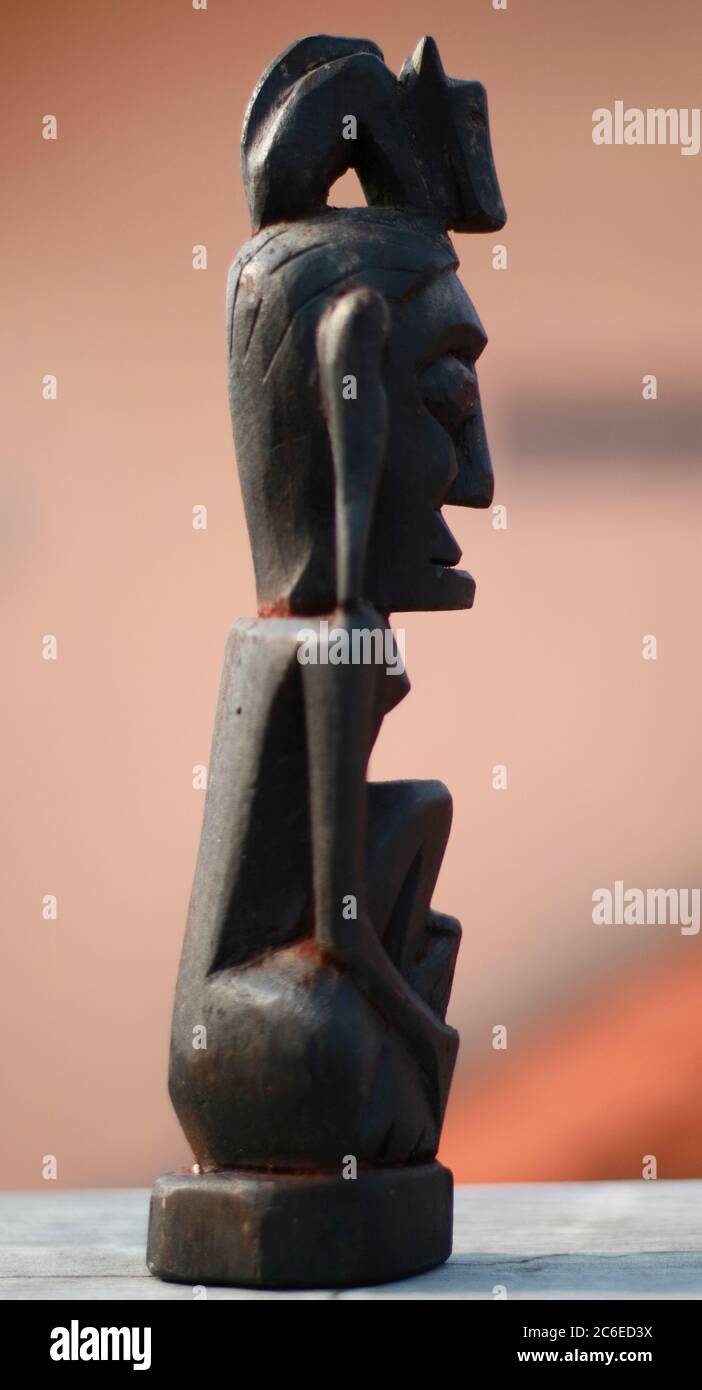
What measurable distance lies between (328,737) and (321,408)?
1.79 feet

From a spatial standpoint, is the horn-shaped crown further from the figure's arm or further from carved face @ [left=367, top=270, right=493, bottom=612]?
the figure's arm

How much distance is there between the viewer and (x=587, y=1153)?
534cm

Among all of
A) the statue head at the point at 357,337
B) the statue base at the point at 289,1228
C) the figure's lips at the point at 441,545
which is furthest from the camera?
the figure's lips at the point at 441,545

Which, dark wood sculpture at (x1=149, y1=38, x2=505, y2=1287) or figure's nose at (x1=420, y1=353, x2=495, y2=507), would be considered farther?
figure's nose at (x1=420, y1=353, x2=495, y2=507)

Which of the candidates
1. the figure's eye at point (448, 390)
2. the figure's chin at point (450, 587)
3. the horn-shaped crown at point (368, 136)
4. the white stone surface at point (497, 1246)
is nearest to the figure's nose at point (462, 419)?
the figure's eye at point (448, 390)

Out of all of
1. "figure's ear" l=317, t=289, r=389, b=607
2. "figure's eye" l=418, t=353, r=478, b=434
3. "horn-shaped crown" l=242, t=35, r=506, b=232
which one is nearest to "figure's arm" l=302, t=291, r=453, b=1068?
"figure's ear" l=317, t=289, r=389, b=607

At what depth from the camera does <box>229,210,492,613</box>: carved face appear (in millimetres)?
3002

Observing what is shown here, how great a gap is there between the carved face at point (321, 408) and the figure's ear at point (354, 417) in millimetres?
58

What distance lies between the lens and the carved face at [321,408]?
3002 mm


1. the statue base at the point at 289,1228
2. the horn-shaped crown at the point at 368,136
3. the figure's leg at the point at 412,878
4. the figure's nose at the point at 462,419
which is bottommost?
the statue base at the point at 289,1228

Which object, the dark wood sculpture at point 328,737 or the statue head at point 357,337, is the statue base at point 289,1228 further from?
the statue head at point 357,337

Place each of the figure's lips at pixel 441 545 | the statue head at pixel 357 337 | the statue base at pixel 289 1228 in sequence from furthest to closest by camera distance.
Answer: the figure's lips at pixel 441 545, the statue head at pixel 357 337, the statue base at pixel 289 1228

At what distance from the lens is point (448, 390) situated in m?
3.11

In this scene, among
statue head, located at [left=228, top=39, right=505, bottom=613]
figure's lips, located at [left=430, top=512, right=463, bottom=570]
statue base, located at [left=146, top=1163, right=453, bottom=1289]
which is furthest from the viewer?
figure's lips, located at [left=430, top=512, right=463, bottom=570]
